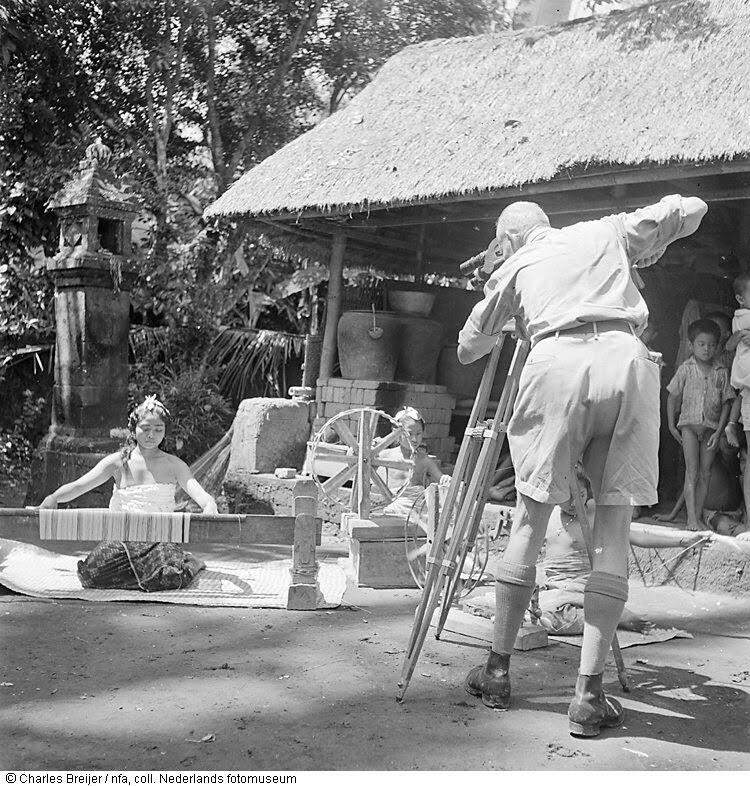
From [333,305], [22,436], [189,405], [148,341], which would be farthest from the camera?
[148,341]

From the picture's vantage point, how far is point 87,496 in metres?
7.83

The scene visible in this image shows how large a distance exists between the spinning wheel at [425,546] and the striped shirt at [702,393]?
1940 mm

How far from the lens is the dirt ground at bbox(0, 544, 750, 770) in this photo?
9.62 ft

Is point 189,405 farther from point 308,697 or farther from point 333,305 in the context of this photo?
point 308,697

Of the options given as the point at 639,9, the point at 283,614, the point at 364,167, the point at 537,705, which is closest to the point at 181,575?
the point at 283,614

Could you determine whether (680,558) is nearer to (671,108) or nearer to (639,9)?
(671,108)

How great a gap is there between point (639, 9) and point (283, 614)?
6.20 metres

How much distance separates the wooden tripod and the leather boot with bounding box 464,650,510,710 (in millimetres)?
264

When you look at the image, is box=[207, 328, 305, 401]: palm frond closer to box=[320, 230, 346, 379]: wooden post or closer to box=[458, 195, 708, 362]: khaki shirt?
box=[320, 230, 346, 379]: wooden post

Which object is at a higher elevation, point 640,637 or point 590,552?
point 590,552

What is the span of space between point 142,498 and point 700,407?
3.78m

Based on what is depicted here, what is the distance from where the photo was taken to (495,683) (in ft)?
11.2

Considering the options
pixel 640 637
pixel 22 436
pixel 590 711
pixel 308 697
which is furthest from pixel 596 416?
pixel 22 436
